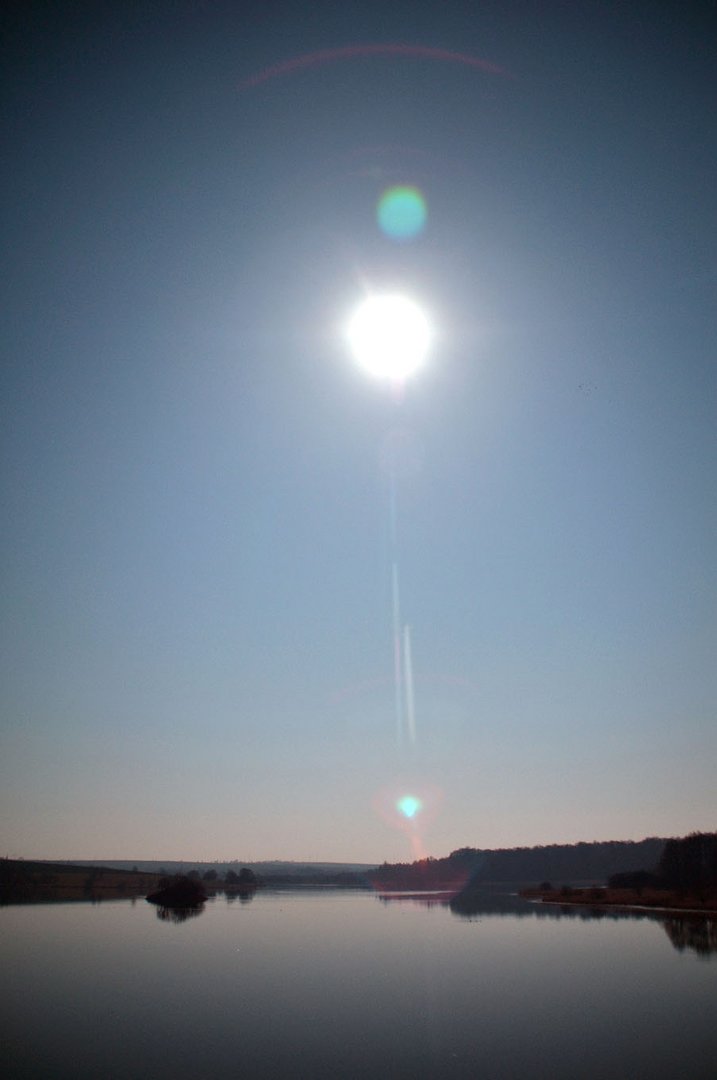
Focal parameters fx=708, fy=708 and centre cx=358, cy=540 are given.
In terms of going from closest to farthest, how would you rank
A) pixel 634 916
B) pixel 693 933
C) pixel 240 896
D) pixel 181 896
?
pixel 693 933 → pixel 634 916 → pixel 181 896 → pixel 240 896

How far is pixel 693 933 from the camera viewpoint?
5359 centimetres

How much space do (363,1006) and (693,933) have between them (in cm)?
3758

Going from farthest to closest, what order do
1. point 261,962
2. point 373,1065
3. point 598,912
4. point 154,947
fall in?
point 598,912 < point 154,947 < point 261,962 < point 373,1065

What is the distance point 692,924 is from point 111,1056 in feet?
186

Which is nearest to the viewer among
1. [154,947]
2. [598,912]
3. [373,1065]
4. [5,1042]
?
[373,1065]

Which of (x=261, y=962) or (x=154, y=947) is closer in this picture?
(x=261, y=962)

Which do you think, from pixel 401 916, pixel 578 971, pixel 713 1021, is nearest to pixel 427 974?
pixel 578 971

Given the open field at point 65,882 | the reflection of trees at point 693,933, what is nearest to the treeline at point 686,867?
the reflection of trees at point 693,933

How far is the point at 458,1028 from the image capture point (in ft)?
79.5

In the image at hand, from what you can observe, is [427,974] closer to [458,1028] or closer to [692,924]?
[458,1028]

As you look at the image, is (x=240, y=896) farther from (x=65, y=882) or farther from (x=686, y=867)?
(x=686, y=867)

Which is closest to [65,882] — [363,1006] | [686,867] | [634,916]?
[686,867]

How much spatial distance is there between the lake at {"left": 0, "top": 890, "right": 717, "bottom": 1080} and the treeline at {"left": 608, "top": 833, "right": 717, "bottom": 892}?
44.7 m

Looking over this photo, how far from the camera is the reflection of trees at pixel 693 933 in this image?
147ft
